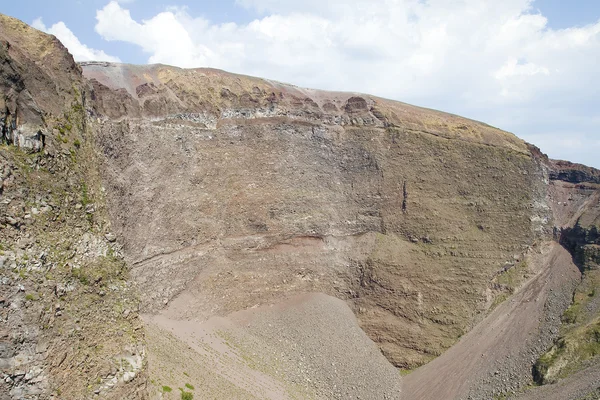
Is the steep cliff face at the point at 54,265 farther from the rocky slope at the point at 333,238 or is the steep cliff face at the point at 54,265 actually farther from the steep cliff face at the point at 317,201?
the steep cliff face at the point at 317,201

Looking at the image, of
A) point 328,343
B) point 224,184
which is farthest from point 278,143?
point 328,343

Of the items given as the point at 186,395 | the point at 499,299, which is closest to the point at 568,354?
the point at 499,299

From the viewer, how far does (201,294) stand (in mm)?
33250

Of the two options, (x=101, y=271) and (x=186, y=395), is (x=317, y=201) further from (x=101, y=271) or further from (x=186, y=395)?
(x=101, y=271)

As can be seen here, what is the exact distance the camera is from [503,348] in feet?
105

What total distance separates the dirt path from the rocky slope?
0.13m

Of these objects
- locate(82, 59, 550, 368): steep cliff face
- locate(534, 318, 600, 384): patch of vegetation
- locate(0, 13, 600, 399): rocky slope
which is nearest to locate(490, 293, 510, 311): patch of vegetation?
locate(0, 13, 600, 399): rocky slope

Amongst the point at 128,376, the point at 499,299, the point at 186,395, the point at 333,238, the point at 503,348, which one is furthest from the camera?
the point at 333,238

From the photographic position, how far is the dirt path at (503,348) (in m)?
30.0

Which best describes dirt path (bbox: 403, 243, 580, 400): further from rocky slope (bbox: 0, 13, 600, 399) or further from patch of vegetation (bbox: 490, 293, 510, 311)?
patch of vegetation (bbox: 490, 293, 510, 311)

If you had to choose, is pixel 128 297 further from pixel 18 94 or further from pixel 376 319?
pixel 376 319

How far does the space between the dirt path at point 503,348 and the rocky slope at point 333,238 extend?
0.13m

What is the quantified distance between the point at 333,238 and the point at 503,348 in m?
14.6

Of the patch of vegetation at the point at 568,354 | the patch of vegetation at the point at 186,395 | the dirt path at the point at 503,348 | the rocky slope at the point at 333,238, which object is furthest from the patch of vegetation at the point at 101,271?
the patch of vegetation at the point at 568,354
